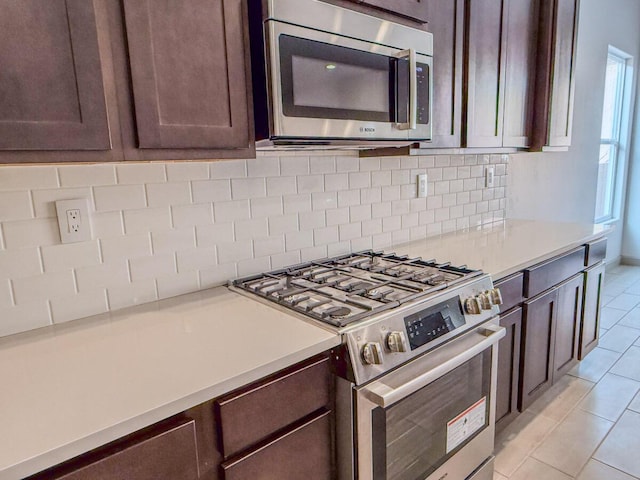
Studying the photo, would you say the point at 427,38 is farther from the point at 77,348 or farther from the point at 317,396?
the point at 77,348

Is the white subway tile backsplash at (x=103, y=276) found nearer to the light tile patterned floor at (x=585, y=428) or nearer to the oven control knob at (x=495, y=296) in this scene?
the oven control knob at (x=495, y=296)

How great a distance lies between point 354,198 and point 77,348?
1.27 meters

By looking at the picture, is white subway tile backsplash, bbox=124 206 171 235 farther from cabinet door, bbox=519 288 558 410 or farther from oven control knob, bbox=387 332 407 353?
cabinet door, bbox=519 288 558 410

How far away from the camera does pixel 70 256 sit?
48.2 inches

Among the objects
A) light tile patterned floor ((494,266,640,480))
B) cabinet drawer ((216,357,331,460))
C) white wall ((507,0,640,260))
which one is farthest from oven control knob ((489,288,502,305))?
white wall ((507,0,640,260))


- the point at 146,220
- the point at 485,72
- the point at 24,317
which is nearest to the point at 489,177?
the point at 485,72

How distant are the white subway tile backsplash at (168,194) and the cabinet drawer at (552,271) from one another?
1.47 m

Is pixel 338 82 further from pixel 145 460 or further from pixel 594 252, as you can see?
pixel 594 252

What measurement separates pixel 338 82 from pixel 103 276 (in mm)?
955

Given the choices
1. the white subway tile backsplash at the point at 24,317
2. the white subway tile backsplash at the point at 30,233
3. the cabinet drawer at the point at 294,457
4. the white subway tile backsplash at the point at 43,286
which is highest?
the white subway tile backsplash at the point at 30,233

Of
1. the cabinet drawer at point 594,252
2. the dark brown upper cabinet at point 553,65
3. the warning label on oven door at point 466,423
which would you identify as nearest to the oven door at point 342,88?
the warning label on oven door at point 466,423

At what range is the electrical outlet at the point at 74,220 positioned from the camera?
46.8 inches

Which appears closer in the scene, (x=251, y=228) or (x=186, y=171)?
(x=186, y=171)

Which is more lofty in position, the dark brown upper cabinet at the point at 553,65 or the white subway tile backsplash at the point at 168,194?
the dark brown upper cabinet at the point at 553,65
